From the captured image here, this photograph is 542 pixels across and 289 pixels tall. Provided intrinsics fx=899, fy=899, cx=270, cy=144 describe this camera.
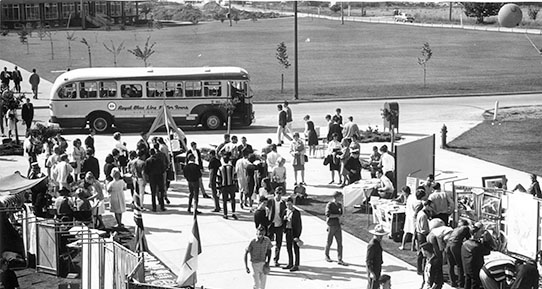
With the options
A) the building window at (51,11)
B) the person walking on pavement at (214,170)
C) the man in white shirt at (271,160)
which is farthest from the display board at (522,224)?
the building window at (51,11)

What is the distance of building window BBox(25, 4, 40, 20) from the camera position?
103m

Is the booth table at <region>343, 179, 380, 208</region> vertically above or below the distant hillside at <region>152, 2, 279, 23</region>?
below

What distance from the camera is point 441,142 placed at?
33.8m

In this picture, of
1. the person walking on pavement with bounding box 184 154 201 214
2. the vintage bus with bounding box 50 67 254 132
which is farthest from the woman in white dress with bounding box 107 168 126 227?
the vintage bus with bounding box 50 67 254 132

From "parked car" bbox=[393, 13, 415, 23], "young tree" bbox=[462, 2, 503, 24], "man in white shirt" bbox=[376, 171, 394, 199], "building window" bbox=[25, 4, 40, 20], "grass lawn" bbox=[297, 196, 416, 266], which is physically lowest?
"grass lawn" bbox=[297, 196, 416, 266]

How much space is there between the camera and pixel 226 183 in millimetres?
22203

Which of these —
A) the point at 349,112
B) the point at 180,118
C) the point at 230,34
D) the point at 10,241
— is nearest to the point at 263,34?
the point at 230,34

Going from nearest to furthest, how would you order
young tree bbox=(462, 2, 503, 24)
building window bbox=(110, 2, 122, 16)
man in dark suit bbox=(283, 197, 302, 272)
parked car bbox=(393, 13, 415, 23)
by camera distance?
man in dark suit bbox=(283, 197, 302, 272) → young tree bbox=(462, 2, 503, 24) → building window bbox=(110, 2, 122, 16) → parked car bbox=(393, 13, 415, 23)

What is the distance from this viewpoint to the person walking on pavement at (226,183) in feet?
72.7

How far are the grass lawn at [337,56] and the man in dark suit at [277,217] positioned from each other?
3111 centimetres

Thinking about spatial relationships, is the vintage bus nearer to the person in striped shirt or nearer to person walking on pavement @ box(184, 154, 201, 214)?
person walking on pavement @ box(184, 154, 201, 214)

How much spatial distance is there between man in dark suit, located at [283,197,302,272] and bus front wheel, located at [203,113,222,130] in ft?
63.7

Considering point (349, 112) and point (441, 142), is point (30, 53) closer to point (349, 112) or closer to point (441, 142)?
point (349, 112)

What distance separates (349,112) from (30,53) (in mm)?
41012
